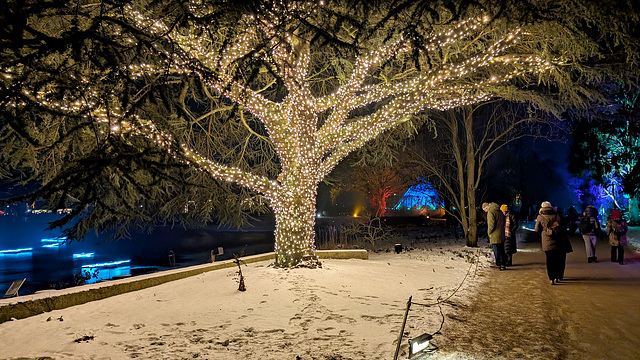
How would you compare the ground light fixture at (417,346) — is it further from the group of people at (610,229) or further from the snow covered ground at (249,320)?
the group of people at (610,229)

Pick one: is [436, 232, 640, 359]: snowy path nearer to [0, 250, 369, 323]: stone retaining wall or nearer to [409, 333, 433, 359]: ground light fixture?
[409, 333, 433, 359]: ground light fixture

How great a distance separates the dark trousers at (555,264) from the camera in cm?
983

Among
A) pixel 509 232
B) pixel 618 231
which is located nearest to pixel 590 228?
pixel 618 231

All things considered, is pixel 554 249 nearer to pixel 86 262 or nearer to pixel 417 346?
pixel 417 346

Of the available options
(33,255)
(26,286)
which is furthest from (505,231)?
(33,255)

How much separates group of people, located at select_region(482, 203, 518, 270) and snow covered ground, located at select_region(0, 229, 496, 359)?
2415 millimetres

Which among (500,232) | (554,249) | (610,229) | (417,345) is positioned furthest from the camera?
(610,229)

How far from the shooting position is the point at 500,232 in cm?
1231

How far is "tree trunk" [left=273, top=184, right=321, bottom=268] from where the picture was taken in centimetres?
1110

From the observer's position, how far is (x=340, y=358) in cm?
523

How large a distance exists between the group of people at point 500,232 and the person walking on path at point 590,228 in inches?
82.1

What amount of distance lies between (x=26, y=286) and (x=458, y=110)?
19.8 metres

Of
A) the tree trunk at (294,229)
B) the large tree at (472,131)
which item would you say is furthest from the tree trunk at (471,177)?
the tree trunk at (294,229)

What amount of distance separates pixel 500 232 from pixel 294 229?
5.67m
